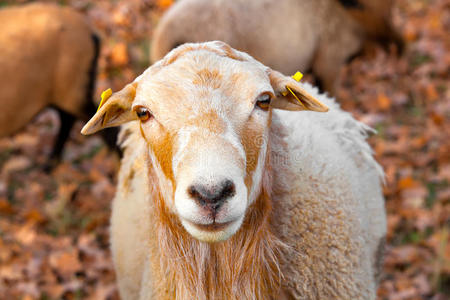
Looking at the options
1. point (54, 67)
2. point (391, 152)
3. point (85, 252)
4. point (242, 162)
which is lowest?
point (85, 252)

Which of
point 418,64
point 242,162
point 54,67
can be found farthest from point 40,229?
point 418,64

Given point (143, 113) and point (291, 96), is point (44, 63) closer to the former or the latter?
point (143, 113)

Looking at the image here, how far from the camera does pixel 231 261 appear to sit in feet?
6.37

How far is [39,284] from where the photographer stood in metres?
4.00

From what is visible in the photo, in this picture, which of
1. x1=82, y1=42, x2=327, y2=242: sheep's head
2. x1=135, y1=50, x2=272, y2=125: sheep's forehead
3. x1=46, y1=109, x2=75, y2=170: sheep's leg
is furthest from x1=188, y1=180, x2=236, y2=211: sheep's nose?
x1=46, y1=109, x2=75, y2=170: sheep's leg

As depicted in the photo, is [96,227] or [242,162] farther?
[96,227]

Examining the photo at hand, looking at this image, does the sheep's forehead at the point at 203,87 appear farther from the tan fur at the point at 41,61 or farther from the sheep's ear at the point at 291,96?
the tan fur at the point at 41,61

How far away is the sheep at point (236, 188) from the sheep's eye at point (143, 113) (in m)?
0.01

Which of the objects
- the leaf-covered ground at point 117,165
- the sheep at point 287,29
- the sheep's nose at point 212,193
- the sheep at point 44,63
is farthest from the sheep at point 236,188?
the sheep at point 44,63

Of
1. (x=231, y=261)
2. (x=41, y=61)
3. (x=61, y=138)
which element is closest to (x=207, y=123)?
(x=231, y=261)

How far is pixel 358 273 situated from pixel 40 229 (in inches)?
133

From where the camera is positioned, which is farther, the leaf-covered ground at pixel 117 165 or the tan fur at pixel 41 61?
the tan fur at pixel 41 61

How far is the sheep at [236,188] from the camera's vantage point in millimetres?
1657

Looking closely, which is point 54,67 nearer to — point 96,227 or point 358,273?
point 96,227
